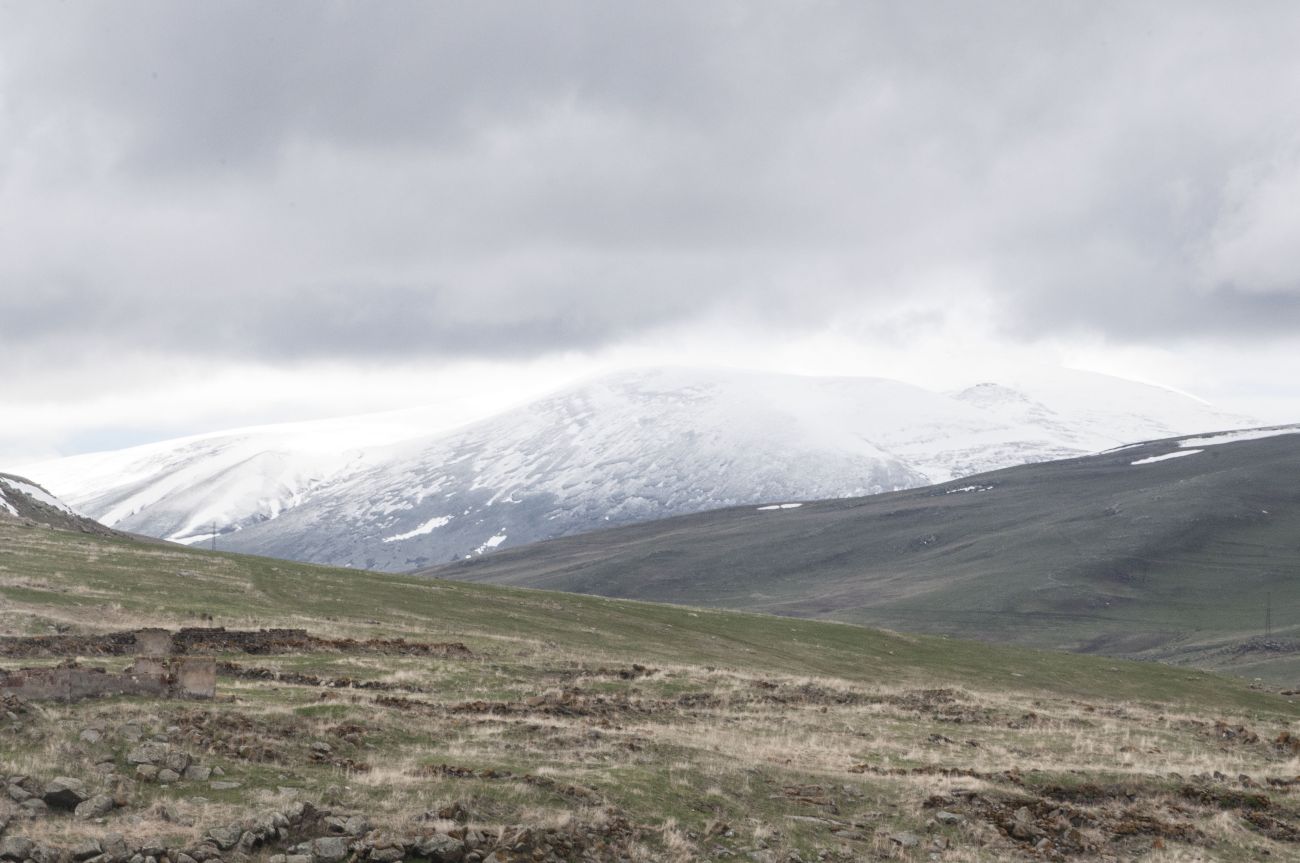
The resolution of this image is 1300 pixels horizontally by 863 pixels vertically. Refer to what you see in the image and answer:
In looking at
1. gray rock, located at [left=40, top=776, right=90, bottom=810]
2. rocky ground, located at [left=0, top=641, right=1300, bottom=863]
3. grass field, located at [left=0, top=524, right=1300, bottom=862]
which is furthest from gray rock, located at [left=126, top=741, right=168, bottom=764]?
gray rock, located at [left=40, top=776, right=90, bottom=810]

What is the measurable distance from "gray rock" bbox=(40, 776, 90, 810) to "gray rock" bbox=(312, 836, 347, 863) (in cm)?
441

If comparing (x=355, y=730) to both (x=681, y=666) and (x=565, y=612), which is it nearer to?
(x=681, y=666)

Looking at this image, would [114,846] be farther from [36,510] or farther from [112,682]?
[36,510]

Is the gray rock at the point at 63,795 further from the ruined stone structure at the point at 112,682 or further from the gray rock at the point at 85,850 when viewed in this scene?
the ruined stone structure at the point at 112,682

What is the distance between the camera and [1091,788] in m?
32.1

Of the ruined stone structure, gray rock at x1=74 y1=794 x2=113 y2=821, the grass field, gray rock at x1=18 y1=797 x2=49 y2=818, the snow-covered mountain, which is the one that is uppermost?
the snow-covered mountain

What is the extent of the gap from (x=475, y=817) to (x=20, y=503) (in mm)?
99047

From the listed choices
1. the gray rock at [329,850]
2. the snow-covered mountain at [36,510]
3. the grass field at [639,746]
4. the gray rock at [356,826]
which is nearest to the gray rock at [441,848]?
the grass field at [639,746]

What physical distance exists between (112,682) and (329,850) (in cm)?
1122

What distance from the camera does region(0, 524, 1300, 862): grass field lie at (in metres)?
23.0

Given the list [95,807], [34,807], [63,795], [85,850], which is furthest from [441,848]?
[34,807]

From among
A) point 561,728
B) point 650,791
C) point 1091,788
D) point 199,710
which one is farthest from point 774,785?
point 199,710

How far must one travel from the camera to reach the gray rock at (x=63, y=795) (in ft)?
66.1

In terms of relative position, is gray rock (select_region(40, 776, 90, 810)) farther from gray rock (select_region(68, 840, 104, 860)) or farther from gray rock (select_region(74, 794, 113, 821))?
gray rock (select_region(68, 840, 104, 860))
